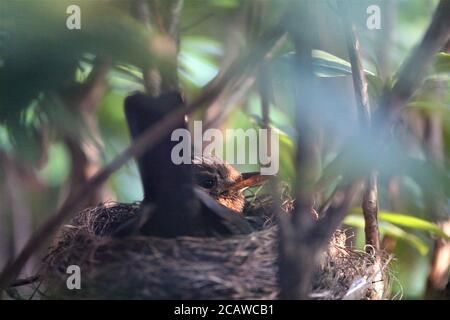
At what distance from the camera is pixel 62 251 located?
1129 millimetres

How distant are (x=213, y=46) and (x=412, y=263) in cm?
64

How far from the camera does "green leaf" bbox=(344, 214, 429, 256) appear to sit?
1.44 metres

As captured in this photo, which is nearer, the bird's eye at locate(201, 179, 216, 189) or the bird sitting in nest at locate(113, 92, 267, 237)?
the bird sitting in nest at locate(113, 92, 267, 237)

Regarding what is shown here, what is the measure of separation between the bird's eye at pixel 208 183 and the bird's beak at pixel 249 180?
4 cm

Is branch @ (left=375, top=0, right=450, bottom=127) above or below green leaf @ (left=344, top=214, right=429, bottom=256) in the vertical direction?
above

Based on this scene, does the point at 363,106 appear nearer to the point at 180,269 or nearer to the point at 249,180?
the point at 249,180

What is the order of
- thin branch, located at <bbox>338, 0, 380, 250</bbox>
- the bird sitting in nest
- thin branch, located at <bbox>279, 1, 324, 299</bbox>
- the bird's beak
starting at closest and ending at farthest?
thin branch, located at <bbox>279, 1, 324, 299</bbox> → the bird sitting in nest → thin branch, located at <bbox>338, 0, 380, 250</bbox> → the bird's beak

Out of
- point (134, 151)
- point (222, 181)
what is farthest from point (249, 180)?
point (134, 151)

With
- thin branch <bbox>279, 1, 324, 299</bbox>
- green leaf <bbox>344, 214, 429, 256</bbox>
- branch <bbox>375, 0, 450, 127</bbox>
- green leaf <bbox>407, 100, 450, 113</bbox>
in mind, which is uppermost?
branch <bbox>375, 0, 450, 127</bbox>

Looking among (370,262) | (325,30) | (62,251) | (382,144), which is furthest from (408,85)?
(62,251)

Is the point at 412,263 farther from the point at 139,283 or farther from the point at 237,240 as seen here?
the point at 139,283

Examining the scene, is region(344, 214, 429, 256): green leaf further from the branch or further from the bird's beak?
the branch

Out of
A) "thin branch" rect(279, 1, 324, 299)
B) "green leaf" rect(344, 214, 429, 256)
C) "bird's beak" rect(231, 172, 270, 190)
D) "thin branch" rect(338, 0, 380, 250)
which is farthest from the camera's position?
"green leaf" rect(344, 214, 429, 256)

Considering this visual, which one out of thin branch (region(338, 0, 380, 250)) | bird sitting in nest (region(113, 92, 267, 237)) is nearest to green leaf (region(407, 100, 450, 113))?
thin branch (region(338, 0, 380, 250))
